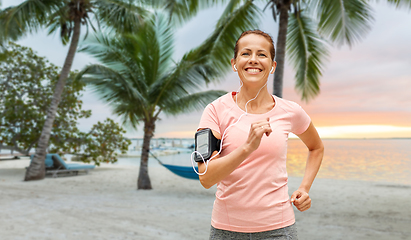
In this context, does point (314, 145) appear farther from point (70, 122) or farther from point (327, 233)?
point (70, 122)

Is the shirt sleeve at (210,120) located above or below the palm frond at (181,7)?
below

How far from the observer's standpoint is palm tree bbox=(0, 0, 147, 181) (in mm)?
9469

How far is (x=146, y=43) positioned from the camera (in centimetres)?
848

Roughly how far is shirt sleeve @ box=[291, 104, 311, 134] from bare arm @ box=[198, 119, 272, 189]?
12.1 inches

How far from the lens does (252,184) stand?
101cm

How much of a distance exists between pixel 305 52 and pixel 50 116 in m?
7.87

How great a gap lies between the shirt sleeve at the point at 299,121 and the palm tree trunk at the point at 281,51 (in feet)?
18.0

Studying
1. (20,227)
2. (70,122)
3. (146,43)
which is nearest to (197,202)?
(20,227)

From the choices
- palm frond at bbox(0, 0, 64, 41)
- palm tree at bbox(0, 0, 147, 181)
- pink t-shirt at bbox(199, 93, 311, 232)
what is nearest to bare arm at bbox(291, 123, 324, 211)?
pink t-shirt at bbox(199, 93, 311, 232)

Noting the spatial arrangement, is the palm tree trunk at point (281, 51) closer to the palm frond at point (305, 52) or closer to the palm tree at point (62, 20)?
the palm frond at point (305, 52)

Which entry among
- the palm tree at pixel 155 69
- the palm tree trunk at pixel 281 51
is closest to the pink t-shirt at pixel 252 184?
the palm tree trunk at pixel 281 51

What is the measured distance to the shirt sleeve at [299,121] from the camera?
3.75ft

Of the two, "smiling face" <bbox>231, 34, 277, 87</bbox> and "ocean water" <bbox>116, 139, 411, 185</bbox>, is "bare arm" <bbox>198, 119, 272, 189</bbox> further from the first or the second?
"ocean water" <bbox>116, 139, 411, 185</bbox>

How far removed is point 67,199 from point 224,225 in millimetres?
6504
